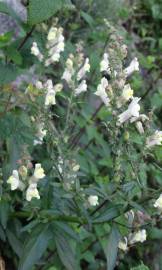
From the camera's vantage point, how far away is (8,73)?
254 cm

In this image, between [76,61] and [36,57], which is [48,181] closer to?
[76,61]

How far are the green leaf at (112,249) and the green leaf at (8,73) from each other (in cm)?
90

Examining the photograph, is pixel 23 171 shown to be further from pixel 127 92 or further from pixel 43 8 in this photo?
pixel 43 8

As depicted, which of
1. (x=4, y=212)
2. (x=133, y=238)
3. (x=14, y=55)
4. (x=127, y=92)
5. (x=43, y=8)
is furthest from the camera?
(x=133, y=238)

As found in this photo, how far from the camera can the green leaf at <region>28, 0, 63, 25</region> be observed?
1.50 meters

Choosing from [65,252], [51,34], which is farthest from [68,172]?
[51,34]

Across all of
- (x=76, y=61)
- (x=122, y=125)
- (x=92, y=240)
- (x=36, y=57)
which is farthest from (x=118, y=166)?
(x=92, y=240)

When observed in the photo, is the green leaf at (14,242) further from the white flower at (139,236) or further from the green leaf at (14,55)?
the green leaf at (14,55)

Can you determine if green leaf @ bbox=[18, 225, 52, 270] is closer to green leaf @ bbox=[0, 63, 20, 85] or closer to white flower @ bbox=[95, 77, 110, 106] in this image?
white flower @ bbox=[95, 77, 110, 106]

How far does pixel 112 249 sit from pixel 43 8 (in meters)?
1.05

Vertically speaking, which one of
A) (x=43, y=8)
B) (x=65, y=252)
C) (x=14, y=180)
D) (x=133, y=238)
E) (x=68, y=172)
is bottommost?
(x=133, y=238)

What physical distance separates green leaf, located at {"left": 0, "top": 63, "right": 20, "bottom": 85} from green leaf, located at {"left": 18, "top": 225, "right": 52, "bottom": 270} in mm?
746

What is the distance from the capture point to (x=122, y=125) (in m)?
2.10

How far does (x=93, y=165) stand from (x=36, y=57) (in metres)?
1.01
